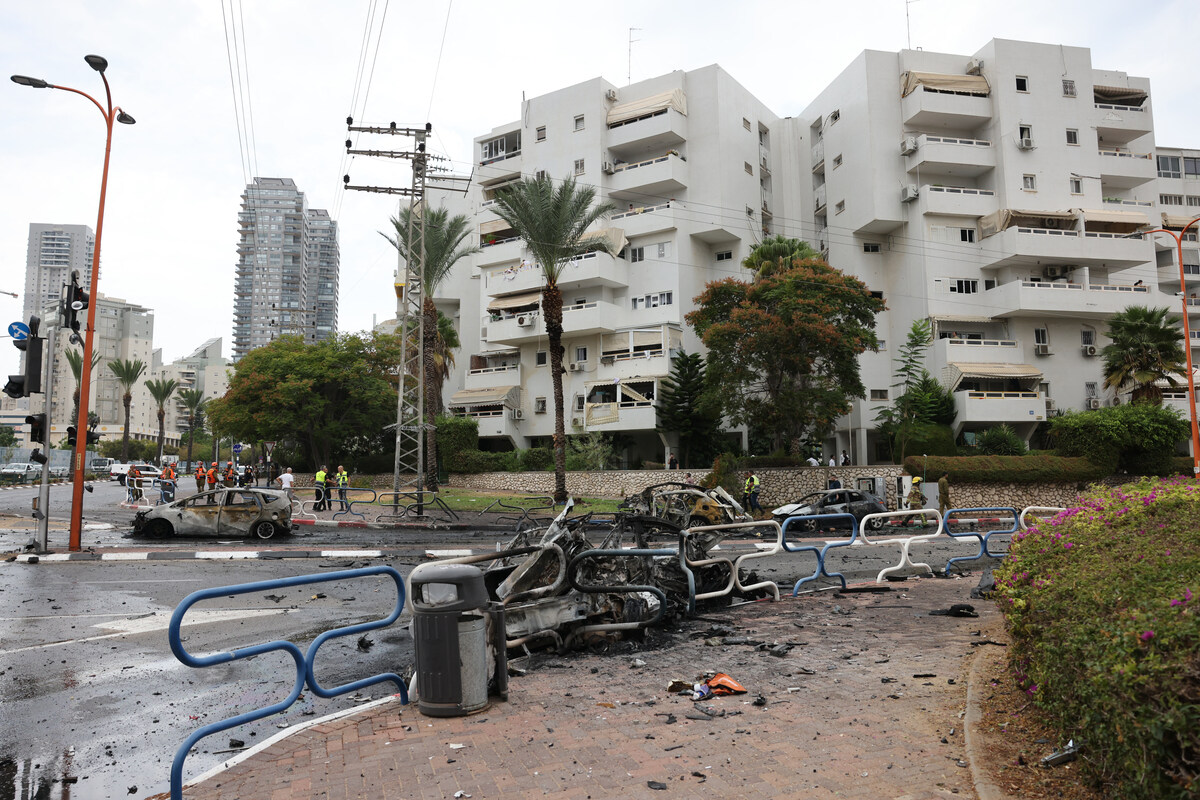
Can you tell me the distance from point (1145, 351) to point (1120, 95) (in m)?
20.5

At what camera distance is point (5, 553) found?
15383mm

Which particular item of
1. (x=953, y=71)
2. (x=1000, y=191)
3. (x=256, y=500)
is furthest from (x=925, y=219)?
(x=256, y=500)

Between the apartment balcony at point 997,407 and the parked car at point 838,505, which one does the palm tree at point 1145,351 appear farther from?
the parked car at point 838,505

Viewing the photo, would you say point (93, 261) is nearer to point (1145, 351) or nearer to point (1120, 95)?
point (1145, 351)

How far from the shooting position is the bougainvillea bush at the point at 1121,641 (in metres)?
2.61

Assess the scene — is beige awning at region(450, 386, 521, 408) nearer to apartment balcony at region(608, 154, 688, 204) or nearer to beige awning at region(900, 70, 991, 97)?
apartment balcony at region(608, 154, 688, 204)

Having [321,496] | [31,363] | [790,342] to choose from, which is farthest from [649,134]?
[31,363]

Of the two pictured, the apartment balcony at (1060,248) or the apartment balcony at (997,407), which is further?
the apartment balcony at (1060,248)

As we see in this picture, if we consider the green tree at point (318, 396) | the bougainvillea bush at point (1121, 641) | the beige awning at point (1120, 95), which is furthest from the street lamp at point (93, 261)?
the beige awning at point (1120, 95)

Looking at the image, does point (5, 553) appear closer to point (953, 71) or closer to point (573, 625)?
point (573, 625)

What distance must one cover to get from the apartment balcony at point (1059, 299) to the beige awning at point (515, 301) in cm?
2547

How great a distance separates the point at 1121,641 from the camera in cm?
292

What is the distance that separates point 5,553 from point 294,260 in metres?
171

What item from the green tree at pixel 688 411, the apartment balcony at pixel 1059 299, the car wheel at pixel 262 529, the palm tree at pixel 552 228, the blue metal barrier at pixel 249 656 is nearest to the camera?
the blue metal barrier at pixel 249 656
